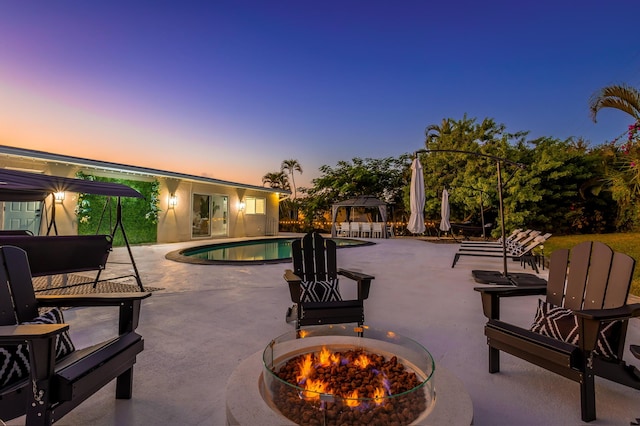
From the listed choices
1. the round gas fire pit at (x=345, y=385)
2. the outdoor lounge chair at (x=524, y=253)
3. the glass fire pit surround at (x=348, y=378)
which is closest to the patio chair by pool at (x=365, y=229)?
the outdoor lounge chair at (x=524, y=253)

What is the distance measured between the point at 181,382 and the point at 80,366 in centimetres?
82

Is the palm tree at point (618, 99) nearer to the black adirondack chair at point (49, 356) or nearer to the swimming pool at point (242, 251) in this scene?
the swimming pool at point (242, 251)

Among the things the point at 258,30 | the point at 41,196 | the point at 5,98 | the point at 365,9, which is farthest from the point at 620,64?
the point at 5,98

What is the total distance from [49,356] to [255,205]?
15.6m

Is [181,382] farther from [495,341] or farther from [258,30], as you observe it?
[258,30]

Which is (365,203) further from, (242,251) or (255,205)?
(242,251)

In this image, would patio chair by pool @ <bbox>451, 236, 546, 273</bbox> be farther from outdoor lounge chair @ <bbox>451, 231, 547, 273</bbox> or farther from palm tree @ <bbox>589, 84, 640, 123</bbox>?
palm tree @ <bbox>589, 84, 640, 123</bbox>

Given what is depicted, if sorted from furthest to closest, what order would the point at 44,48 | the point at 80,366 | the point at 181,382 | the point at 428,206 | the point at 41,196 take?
1. the point at 428,206
2. the point at 44,48
3. the point at 41,196
4. the point at 181,382
5. the point at 80,366

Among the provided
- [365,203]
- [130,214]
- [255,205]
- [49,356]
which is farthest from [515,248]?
[255,205]

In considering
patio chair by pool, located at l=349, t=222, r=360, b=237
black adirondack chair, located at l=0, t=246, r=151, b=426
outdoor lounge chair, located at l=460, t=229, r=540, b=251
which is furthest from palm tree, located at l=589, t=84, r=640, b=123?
patio chair by pool, located at l=349, t=222, r=360, b=237

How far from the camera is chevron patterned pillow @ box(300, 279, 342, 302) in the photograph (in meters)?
3.45

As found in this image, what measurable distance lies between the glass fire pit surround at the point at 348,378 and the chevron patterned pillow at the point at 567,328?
114 cm

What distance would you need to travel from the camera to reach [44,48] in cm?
776

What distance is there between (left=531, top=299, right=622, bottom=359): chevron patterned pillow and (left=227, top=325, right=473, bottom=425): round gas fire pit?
3.58ft
